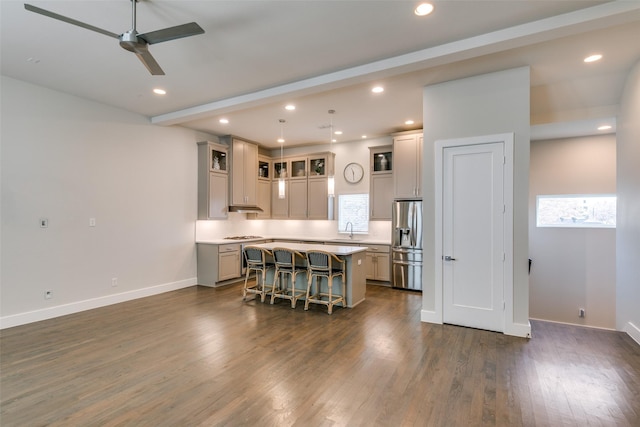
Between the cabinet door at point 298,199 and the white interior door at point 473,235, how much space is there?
13.5 ft

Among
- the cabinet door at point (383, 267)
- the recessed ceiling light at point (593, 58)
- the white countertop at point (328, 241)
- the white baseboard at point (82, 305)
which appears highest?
the recessed ceiling light at point (593, 58)

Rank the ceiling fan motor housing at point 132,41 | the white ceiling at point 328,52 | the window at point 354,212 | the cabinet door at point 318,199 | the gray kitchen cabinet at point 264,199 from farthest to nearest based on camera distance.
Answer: the gray kitchen cabinet at point 264,199 < the cabinet door at point 318,199 < the window at point 354,212 < the white ceiling at point 328,52 < the ceiling fan motor housing at point 132,41

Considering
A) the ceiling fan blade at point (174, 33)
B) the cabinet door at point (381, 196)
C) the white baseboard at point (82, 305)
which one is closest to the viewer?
the ceiling fan blade at point (174, 33)

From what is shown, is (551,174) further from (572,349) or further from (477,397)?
(477,397)

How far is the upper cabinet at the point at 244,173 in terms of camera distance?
692 cm

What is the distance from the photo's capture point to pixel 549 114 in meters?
5.04

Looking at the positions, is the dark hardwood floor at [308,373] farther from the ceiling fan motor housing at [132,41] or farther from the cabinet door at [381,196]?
the ceiling fan motor housing at [132,41]

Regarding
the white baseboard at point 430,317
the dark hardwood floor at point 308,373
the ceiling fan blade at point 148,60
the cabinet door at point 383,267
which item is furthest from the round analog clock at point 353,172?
the ceiling fan blade at point 148,60

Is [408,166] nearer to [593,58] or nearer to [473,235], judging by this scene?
[473,235]

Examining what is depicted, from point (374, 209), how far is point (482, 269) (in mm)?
3121

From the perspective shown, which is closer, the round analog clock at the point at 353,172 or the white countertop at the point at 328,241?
the white countertop at the point at 328,241

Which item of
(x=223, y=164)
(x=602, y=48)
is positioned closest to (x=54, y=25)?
(x=223, y=164)

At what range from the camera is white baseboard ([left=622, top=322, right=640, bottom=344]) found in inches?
139

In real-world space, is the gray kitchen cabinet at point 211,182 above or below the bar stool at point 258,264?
above
